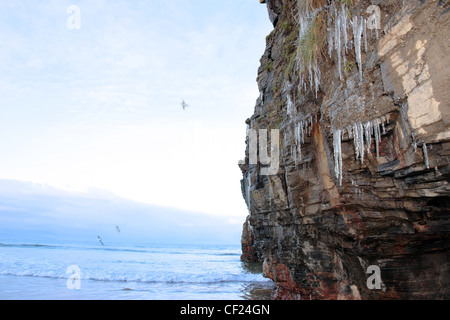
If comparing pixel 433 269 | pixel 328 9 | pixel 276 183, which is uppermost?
pixel 328 9

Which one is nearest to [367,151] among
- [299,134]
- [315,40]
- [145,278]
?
[299,134]

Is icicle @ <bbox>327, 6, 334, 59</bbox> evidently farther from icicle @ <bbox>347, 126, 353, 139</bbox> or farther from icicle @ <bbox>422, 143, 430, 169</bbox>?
icicle @ <bbox>422, 143, 430, 169</bbox>

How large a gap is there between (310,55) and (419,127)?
4684 millimetres

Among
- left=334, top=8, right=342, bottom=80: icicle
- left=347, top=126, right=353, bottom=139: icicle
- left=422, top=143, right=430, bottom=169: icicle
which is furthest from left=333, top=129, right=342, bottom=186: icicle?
left=422, top=143, right=430, bottom=169: icicle

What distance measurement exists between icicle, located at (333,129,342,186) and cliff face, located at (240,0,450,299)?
4 cm

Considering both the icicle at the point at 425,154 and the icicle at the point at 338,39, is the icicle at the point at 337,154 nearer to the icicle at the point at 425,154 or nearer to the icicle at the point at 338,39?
the icicle at the point at 338,39

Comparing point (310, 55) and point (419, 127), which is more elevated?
point (310, 55)

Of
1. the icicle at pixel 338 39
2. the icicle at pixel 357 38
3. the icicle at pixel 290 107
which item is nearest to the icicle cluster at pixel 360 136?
the icicle at pixel 357 38

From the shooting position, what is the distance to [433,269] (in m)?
8.47

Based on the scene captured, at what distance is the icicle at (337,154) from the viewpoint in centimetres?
814

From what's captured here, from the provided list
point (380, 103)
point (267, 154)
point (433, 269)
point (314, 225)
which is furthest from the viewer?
point (267, 154)

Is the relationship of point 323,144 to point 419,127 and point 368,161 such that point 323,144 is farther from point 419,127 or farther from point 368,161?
point 419,127

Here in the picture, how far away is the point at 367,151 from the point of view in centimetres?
758

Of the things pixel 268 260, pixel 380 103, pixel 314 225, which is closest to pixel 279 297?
pixel 268 260
